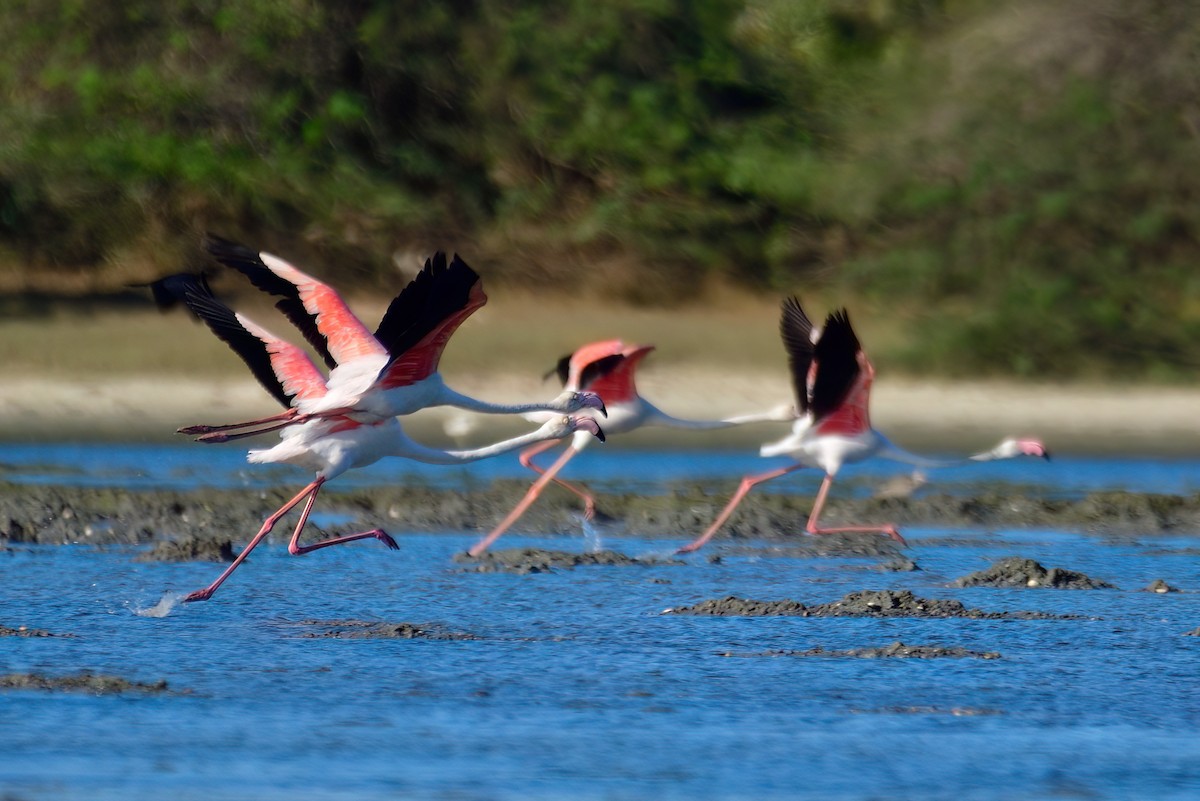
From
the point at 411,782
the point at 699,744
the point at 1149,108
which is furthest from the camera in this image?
the point at 1149,108

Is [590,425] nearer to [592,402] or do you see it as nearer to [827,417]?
[592,402]

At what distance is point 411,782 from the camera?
5133mm

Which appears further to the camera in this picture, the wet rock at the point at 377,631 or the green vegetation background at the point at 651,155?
the green vegetation background at the point at 651,155

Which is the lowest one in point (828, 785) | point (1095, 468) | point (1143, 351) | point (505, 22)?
point (828, 785)

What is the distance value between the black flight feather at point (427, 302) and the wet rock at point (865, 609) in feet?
4.84

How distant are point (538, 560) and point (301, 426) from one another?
1.36 m

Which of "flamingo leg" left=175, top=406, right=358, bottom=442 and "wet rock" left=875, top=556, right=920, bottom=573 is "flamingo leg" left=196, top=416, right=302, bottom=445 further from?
"wet rock" left=875, top=556, right=920, bottom=573

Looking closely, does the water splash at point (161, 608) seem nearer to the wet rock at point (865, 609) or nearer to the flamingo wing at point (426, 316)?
the flamingo wing at point (426, 316)

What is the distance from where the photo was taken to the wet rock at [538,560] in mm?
9117

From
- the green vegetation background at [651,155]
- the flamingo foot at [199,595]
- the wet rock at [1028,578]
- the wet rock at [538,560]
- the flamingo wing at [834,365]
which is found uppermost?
the green vegetation background at [651,155]

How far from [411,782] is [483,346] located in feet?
41.3

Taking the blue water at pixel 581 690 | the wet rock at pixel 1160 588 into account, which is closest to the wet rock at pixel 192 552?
the blue water at pixel 581 690

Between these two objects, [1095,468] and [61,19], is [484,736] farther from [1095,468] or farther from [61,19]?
[61,19]

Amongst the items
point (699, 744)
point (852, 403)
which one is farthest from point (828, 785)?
point (852, 403)
